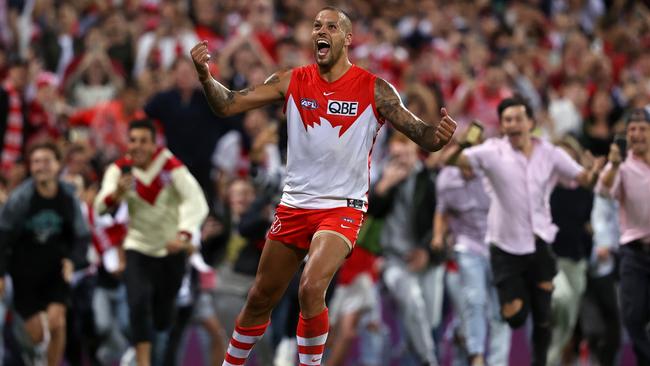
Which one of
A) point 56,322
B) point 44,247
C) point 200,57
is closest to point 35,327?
point 56,322

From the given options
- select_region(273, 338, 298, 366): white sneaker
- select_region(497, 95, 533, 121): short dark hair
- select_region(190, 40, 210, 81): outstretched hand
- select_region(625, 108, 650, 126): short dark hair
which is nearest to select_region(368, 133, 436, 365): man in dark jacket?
select_region(273, 338, 298, 366): white sneaker

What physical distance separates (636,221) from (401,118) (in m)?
3.05

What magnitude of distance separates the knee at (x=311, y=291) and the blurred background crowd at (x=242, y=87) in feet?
14.4

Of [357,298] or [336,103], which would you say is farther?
[357,298]

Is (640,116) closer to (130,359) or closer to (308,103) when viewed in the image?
(308,103)

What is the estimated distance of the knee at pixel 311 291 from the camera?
28.6 ft

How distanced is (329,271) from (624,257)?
3.50 meters

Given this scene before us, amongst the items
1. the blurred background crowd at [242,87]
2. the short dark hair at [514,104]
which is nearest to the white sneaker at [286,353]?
the blurred background crowd at [242,87]

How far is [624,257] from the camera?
11250 millimetres

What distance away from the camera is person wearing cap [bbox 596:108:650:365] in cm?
1100

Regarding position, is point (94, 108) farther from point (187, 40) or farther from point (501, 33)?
point (501, 33)

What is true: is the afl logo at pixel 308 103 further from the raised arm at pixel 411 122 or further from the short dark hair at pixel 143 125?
the short dark hair at pixel 143 125

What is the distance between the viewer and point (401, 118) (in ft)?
29.7

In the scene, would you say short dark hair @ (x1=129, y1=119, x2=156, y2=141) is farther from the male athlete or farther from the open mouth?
the open mouth
